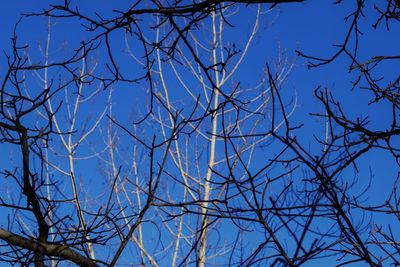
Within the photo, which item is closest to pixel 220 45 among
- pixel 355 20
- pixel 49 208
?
pixel 355 20

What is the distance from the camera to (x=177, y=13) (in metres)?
1.99

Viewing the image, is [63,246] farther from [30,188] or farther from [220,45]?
[220,45]

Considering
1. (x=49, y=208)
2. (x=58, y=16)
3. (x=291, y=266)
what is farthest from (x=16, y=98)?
(x=291, y=266)

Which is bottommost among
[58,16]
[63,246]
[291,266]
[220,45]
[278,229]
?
[291,266]

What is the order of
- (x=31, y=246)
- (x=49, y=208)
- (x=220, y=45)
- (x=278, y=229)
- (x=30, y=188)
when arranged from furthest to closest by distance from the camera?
(x=220, y=45) → (x=49, y=208) → (x=30, y=188) → (x=31, y=246) → (x=278, y=229)

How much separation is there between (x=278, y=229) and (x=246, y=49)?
7663 millimetres

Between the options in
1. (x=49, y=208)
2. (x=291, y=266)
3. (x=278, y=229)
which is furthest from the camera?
(x=49, y=208)

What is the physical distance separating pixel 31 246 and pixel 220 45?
7153mm

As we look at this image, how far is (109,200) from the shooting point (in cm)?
184

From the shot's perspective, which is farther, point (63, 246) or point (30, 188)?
point (30, 188)

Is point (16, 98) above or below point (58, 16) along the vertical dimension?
below

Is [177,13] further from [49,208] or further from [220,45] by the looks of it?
[220,45]

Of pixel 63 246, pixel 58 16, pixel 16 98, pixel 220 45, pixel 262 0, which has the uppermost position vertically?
pixel 220 45

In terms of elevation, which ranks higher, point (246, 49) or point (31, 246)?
point (246, 49)
